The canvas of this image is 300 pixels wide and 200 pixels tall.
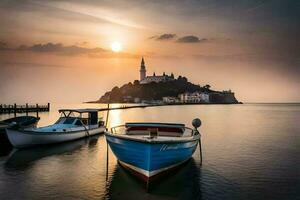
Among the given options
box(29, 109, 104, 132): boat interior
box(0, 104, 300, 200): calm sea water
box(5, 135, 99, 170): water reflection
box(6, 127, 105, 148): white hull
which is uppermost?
box(29, 109, 104, 132): boat interior

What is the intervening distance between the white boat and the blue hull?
14309 millimetres

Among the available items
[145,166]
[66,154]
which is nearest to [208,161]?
[145,166]

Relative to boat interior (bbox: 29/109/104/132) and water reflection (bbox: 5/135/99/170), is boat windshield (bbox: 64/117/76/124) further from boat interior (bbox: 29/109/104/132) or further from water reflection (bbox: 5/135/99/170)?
water reflection (bbox: 5/135/99/170)

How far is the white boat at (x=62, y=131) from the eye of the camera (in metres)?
31.3

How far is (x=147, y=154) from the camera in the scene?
1794 cm

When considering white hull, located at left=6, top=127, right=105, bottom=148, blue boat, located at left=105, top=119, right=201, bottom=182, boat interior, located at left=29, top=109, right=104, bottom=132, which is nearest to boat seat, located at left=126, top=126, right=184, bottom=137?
blue boat, located at left=105, top=119, right=201, bottom=182

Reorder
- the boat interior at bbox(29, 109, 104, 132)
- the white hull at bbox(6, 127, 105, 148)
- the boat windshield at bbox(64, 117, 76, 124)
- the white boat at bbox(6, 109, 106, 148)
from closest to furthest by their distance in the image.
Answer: the white hull at bbox(6, 127, 105, 148), the white boat at bbox(6, 109, 106, 148), the boat interior at bbox(29, 109, 104, 132), the boat windshield at bbox(64, 117, 76, 124)

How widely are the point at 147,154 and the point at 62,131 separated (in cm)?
1995

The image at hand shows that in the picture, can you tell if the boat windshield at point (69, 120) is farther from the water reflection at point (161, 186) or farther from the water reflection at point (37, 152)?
the water reflection at point (161, 186)

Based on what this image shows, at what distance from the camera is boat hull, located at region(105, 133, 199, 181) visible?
18.0 metres

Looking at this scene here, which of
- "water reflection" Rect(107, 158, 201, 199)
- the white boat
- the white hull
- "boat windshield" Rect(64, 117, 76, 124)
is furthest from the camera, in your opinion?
"boat windshield" Rect(64, 117, 76, 124)

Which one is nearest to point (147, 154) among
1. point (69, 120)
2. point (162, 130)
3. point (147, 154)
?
point (147, 154)

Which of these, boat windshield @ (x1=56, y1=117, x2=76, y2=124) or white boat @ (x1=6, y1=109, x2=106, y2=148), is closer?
white boat @ (x1=6, y1=109, x2=106, y2=148)

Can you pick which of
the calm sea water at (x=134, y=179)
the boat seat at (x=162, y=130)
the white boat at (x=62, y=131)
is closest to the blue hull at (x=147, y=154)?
the calm sea water at (x=134, y=179)
